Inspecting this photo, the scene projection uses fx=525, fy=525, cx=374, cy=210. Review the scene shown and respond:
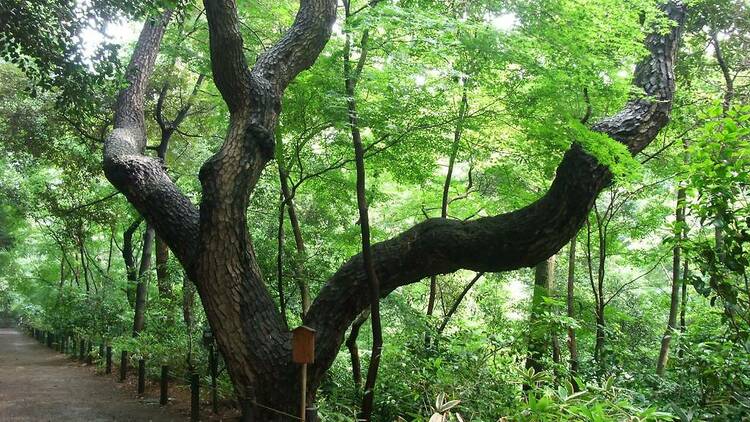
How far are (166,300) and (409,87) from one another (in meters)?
7.32

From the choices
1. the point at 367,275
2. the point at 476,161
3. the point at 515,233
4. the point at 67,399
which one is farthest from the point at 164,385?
the point at 515,233

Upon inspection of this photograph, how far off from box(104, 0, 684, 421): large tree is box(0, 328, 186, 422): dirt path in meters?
3.08

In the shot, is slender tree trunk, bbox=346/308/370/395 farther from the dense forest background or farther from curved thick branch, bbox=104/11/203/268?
curved thick branch, bbox=104/11/203/268

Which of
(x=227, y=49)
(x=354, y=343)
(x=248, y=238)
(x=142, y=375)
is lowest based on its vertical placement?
(x=142, y=375)

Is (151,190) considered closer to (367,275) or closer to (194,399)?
(367,275)

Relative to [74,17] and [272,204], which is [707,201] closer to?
[74,17]

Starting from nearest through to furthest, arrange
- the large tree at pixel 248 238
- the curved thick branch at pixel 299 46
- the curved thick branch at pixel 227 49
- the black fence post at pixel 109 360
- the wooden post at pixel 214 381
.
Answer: the large tree at pixel 248 238
the curved thick branch at pixel 227 49
the curved thick branch at pixel 299 46
the wooden post at pixel 214 381
the black fence post at pixel 109 360

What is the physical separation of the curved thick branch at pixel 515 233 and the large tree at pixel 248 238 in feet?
0.03

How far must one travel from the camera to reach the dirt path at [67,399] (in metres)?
7.70

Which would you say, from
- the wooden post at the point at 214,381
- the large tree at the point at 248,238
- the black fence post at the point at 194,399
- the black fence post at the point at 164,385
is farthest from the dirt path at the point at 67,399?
the large tree at the point at 248,238

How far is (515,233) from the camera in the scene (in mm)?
4984

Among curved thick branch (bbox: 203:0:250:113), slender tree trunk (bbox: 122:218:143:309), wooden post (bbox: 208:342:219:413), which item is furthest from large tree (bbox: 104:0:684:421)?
slender tree trunk (bbox: 122:218:143:309)

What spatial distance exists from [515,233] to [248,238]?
8.98 ft

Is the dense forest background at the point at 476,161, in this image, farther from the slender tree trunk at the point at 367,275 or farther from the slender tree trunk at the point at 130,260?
the slender tree trunk at the point at 130,260
